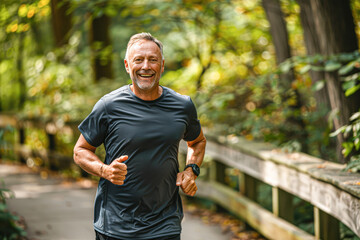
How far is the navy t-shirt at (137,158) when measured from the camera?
10.1ft

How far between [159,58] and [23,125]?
9.08 metres

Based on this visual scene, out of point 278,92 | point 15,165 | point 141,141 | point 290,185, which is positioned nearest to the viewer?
point 141,141

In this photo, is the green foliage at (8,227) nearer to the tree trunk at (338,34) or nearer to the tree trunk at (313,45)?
the tree trunk at (338,34)

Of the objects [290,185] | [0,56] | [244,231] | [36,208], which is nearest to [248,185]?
[244,231]

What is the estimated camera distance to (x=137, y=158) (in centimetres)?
308

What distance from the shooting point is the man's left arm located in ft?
10.5

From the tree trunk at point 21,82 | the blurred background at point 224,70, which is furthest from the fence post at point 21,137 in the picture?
the tree trunk at point 21,82

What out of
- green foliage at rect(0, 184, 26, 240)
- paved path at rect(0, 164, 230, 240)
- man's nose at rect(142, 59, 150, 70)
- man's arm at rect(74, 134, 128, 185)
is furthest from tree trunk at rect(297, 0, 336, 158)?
green foliage at rect(0, 184, 26, 240)

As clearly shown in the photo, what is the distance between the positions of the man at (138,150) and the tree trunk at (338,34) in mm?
2557

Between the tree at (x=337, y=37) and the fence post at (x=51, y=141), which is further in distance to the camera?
the fence post at (x=51, y=141)

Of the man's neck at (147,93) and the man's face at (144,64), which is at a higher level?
the man's face at (144,64)

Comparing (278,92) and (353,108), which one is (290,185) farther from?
(278,92)

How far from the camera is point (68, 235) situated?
5953 mm

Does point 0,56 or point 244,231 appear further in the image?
point 0,56
